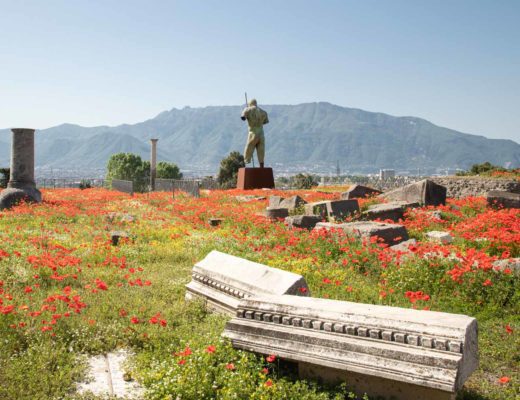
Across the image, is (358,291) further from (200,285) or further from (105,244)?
(105,244)

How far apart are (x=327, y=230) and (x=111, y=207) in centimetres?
1210

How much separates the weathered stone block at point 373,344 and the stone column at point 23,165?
62.9 ft

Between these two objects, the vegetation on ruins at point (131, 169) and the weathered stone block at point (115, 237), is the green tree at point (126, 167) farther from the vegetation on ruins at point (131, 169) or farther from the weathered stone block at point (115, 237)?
the weathered stone block at point (115, 237)

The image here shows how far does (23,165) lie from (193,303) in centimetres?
1844

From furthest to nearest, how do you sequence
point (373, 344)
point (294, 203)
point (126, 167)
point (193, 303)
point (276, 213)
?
point (126, 167) < point (294, 203) < point (276, 213) < point (193, 303) < point (373, 344)

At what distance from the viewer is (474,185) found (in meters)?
25.5

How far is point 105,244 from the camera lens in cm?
1151

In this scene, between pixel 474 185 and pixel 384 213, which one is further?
pixel 474 185

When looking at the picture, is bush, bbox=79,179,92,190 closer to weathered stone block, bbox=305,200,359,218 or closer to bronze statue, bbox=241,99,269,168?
bronze statue, bbox=241,99,269,168

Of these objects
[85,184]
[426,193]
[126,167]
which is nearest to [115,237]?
[426,193]

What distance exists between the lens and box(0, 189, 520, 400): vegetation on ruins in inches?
187

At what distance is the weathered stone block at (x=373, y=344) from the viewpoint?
396 cm

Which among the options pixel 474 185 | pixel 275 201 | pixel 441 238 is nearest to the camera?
pixel 441 238

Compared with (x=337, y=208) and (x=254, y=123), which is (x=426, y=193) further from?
(x=254, y=123)
